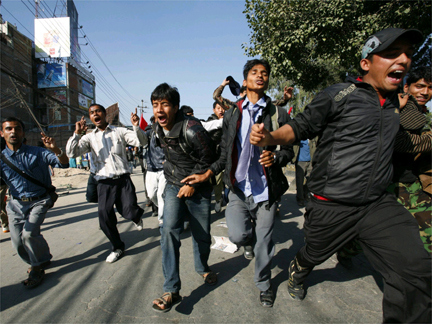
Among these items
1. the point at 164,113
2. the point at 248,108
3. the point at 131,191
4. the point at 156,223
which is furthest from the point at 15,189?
the point at 248,108

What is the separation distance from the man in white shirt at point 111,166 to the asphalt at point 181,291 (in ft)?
1.64

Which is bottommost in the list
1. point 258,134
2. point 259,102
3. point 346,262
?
point 346,262

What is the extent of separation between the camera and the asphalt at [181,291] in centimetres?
232

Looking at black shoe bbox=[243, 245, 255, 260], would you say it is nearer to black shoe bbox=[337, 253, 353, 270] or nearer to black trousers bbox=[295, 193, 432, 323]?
black shoe bbox=[337, 253, 353, 270]

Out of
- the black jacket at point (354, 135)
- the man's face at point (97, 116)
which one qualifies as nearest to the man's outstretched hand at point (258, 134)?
the black jacket at point (354, 135)

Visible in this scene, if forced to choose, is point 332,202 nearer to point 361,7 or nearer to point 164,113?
point 164,113

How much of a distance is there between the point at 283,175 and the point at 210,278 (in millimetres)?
1355

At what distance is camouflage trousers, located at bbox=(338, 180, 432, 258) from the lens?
2.45m

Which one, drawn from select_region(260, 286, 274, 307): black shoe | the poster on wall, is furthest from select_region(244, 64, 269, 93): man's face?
the poster on wall

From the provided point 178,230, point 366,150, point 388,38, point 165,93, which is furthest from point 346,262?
point 165,93

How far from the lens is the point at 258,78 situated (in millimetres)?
2604

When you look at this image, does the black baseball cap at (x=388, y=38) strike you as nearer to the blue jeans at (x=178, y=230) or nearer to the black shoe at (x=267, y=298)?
the blue jeans at (x=178, y=230)

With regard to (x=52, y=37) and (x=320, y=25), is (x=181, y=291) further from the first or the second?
(x=52, y=37)

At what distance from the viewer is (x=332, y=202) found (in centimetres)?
203
